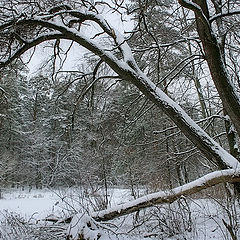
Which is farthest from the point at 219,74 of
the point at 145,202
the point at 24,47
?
the point at 24,47

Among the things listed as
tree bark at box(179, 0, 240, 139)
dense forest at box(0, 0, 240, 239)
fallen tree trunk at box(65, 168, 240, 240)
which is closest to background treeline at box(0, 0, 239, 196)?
dense forest at box(0, 0, 240, 239)

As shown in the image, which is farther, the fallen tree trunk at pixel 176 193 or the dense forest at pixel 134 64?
the dense forest at pixel 134 64

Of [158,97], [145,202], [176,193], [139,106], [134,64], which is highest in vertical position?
[139,106]

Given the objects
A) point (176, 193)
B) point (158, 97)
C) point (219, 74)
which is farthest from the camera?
point (158, 97)

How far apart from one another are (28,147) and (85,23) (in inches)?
733

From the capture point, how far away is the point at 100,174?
760 centimetres

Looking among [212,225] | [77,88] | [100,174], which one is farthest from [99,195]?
[77,88]

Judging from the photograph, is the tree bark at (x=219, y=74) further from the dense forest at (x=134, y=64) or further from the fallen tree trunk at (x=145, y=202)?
the fallen tree trunk at (x=145, y=202)

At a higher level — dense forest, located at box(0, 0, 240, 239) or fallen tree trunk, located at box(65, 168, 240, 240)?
dense forest, located at box(0, 0, 240, 239)

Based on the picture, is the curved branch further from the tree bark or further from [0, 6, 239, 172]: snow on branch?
the tree bark

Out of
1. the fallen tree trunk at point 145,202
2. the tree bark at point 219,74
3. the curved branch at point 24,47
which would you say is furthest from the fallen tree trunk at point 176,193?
the curved branch at point 24,47

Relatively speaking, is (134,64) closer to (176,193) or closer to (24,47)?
(24,47)

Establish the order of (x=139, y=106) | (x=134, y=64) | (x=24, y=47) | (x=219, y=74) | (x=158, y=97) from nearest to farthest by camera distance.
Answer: (x=219, y=74) → (x=158, y=97) → (x=134, y=64) → (x=24, y=47) → (x=139, y=106)

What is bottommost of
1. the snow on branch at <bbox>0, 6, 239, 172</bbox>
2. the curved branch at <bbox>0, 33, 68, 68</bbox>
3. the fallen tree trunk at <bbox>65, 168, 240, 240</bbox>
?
the fallen tree trunk at <bbox>65, 168, 240, 240</bbox>
